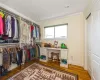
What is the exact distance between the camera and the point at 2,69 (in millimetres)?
2014

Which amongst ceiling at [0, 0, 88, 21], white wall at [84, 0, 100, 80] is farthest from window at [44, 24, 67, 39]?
white wall at [84, 0, 100, 80]

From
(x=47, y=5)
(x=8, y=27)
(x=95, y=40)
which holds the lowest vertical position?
(x=95, y=40)

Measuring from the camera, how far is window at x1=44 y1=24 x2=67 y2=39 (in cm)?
330

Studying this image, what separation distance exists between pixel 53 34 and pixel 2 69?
8.59 ft

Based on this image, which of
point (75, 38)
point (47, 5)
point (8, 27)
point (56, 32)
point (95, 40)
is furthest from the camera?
point (56, 32)

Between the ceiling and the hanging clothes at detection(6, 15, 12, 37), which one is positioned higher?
the ceiling

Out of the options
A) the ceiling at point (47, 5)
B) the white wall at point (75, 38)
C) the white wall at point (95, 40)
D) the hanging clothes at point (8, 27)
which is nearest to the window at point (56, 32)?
the white wall at point (75, 38)

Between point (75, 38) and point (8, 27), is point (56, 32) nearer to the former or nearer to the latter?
point (75, 38)

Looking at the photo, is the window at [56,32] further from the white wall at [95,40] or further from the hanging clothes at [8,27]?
the hanging clothes at [8,27]

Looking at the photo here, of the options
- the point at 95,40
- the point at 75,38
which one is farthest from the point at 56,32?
the point at 95,40

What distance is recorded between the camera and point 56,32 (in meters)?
3.51

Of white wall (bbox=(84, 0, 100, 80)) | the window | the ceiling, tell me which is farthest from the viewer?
the window

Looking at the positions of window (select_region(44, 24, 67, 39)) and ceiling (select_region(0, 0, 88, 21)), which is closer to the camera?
ceiling (select_region(0, 0, 88, 21))

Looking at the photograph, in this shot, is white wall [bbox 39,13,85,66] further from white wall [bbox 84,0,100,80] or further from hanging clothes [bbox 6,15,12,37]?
hanging clothes [bbox 6,15,12,37]
